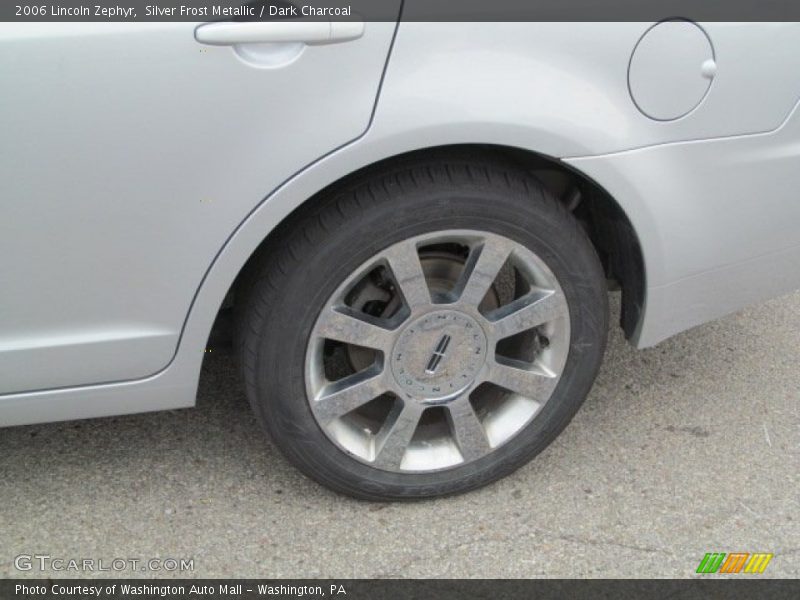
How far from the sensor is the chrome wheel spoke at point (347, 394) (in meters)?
2.17

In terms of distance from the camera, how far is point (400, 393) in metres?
2.21

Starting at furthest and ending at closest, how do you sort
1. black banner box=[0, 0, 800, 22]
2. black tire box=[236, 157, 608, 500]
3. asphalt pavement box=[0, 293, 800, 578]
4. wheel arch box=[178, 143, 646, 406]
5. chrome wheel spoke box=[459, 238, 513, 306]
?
asphalt pavement box=[0, 293, 800, 578] < chrome wheel spoke box=[459, 238, 513, 306] < black tire box=[236, 157, 608, 500] < wheel arch box=[178, 143, 646, 406] < black banner box=[0, 0, 800, 22]

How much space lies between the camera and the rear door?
5.55 ft

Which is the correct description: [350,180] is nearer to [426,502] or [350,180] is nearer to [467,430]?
[467,430]

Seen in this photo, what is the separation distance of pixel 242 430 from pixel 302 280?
78 cm

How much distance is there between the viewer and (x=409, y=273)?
2.06 metres

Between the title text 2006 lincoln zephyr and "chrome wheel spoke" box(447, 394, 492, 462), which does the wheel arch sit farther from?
"chrome wheel spoke" box(447, 394, 492, 462)

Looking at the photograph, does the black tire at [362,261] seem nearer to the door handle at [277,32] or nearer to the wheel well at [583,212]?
the wheel well at [583,212]

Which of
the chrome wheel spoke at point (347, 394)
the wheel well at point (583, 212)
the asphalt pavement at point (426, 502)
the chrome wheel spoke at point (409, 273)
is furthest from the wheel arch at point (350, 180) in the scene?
the asphalt pavement at point (426, 502)

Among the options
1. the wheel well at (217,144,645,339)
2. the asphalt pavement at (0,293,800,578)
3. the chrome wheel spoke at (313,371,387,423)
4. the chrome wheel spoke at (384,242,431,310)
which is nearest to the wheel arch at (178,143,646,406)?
the wheel well at (217,144,645,339)

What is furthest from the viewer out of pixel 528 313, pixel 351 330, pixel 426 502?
pixel 426 502

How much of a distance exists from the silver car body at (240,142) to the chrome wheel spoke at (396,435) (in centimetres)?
48
